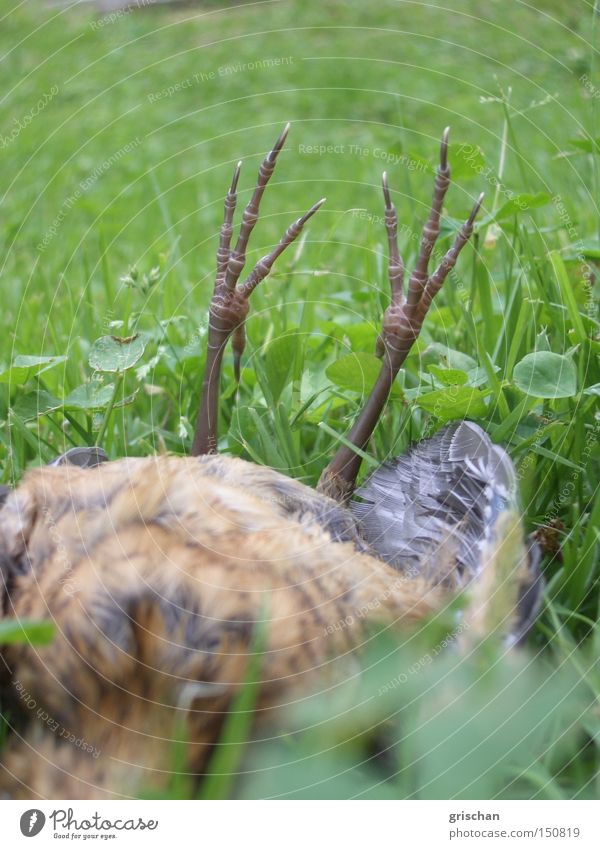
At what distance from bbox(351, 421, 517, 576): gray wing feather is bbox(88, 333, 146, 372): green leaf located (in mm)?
536

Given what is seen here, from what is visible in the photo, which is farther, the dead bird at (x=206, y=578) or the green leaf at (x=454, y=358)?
the green leaf at (x=454, y=358)

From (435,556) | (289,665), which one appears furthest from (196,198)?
(289,665)

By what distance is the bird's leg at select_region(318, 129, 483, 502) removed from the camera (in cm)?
143

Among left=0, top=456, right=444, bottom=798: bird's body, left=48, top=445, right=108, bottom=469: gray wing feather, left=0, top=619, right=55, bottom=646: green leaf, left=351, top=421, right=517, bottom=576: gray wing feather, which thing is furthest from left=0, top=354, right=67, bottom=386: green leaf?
left=0, top=619, right=55, bottom=646: green leaf

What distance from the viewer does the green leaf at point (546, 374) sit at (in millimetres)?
1481

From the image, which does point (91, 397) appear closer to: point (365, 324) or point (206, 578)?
point (365, 324)

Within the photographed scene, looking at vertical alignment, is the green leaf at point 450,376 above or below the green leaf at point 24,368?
below

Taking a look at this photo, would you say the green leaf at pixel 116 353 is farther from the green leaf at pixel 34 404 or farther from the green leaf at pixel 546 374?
the green leaf at pixel 546 374

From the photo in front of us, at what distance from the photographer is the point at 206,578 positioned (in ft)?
Result: 3.31

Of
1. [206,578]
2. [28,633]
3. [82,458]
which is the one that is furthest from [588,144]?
[28,633]

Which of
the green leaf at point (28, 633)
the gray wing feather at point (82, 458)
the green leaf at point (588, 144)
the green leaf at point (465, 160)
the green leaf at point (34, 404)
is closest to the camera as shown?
the green leaf at point (28, 633)

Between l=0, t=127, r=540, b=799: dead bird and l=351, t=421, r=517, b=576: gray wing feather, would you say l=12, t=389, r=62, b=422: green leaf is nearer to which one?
l=0, t=127, r=540, b=799: dead bird

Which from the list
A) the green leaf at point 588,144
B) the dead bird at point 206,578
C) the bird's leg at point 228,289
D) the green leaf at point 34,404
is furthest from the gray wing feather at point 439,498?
the green leaf at point 588,144
